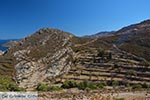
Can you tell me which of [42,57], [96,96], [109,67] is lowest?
[96,96]

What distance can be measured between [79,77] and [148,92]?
2145 centimetres

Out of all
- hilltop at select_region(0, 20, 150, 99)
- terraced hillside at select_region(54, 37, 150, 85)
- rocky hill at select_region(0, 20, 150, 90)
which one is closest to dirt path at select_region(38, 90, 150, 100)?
hilltop at select_region(0, 20, 150, 99)

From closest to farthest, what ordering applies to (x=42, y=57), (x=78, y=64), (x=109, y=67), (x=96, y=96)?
(x=96, y=96) → (x=109, y=67) → (x=78, y=64) → (x=42, y=57)

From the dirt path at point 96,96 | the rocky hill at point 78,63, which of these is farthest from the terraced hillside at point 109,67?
the dirt path at point 96,96

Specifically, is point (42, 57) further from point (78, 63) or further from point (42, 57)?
point (78, 63)

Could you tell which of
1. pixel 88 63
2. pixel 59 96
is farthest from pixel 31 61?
pixel 59 96

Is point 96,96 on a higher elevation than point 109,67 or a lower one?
lower

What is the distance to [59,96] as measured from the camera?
3884cm

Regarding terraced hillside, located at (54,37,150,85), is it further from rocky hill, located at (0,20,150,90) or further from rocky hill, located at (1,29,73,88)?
rocky hill, located at (1,29,73,88)

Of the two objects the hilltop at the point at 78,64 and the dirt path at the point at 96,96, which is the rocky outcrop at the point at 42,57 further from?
the dirt path at the point at 96,96

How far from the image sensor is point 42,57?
84.9m

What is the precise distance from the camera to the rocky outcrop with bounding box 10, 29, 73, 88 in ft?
225

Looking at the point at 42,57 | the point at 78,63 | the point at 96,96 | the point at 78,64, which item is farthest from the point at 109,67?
the point at 96,96

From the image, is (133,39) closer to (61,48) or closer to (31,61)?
(61,48)
